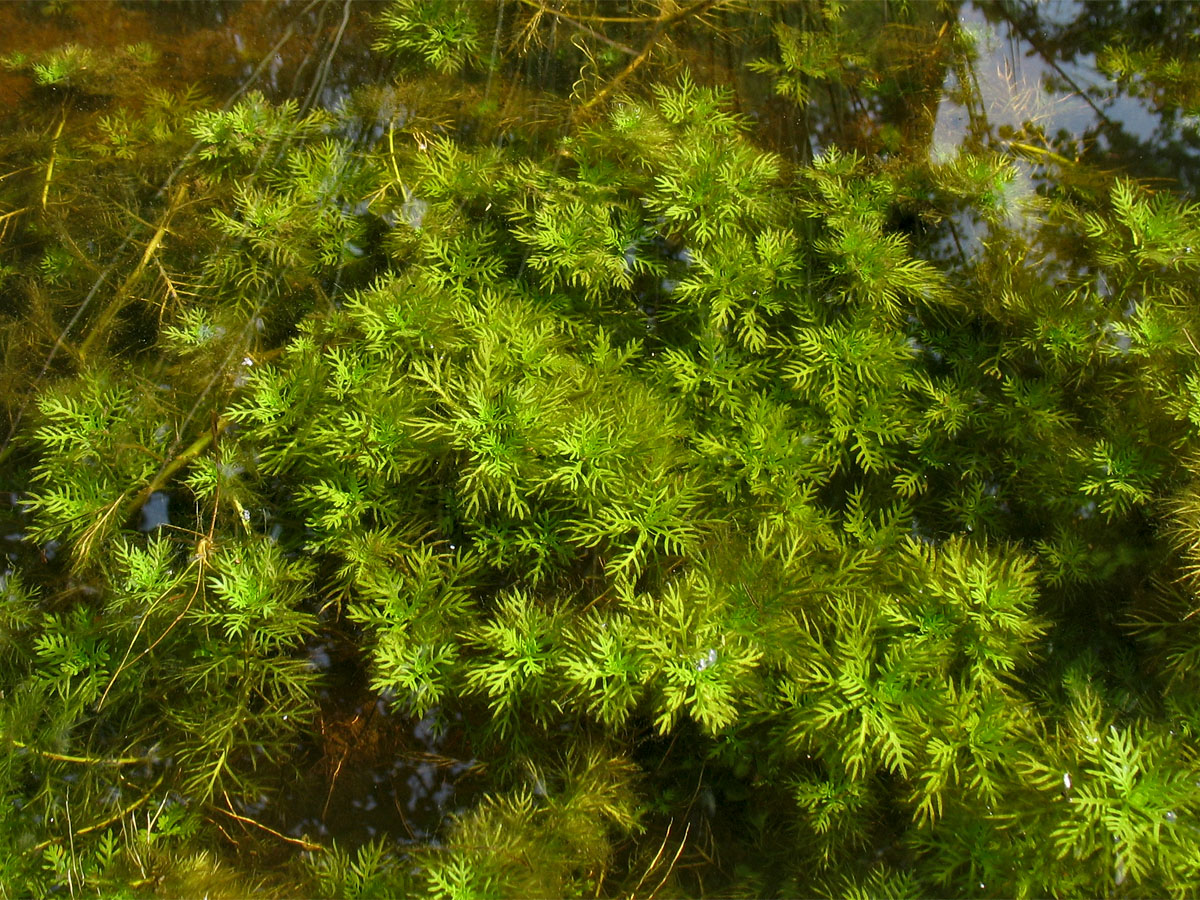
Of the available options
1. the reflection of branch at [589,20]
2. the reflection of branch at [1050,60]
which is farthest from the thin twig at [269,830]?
the reflection of branch at [1050,60]

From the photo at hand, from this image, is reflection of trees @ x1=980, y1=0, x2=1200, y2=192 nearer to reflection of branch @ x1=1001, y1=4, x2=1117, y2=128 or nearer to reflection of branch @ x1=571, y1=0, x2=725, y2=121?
reflection of branch @ x1=1001, y1=4, x2=1117, y2=128

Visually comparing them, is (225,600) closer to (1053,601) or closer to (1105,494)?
(1053,601)

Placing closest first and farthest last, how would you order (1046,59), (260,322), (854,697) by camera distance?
(854,697), (260,322), (1046,59)

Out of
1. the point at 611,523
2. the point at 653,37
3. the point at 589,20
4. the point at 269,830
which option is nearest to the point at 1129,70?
the point at 653,37

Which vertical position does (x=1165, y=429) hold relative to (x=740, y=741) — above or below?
above

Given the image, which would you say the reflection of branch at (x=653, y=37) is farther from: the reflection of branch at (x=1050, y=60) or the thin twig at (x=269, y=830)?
the thin twig at (x=269, y=830)

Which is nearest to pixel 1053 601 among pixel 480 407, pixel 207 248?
pixel 480 407

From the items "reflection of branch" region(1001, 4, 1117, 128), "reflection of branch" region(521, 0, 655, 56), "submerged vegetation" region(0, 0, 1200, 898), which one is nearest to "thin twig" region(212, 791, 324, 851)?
"submerged vegetation" region(0, 0, 1200, 898)
